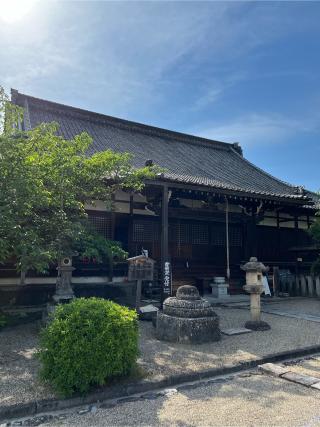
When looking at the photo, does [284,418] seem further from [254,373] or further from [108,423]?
[108,423]

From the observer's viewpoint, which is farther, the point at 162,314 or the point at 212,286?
the point at 212,286

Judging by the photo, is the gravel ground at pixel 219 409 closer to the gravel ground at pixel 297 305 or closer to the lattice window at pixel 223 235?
the gravel ground at pixel 297 305

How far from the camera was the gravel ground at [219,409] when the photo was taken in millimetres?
3607

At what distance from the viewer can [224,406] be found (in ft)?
13.1

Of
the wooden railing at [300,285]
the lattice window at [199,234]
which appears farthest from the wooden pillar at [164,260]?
the wooden railing at [300,285]

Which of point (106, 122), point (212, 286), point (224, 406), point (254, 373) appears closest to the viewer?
point (224, 406)

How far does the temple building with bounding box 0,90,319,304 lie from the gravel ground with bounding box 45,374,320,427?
17.6 feet

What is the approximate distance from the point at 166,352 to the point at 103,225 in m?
6.41

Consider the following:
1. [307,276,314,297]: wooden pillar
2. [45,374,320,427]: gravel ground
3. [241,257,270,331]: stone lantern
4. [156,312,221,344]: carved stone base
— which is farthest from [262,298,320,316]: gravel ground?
[45,374,320,427]: gravel ground

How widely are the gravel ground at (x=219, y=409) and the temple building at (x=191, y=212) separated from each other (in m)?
5.36

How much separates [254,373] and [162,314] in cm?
243

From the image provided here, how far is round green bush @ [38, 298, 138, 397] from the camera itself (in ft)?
13.4

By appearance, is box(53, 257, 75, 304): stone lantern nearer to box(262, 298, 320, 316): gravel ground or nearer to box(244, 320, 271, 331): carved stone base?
box(244, 320, 271, 331): carved stone base

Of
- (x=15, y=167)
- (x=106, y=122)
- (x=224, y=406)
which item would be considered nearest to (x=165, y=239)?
(x=15, y=167)
